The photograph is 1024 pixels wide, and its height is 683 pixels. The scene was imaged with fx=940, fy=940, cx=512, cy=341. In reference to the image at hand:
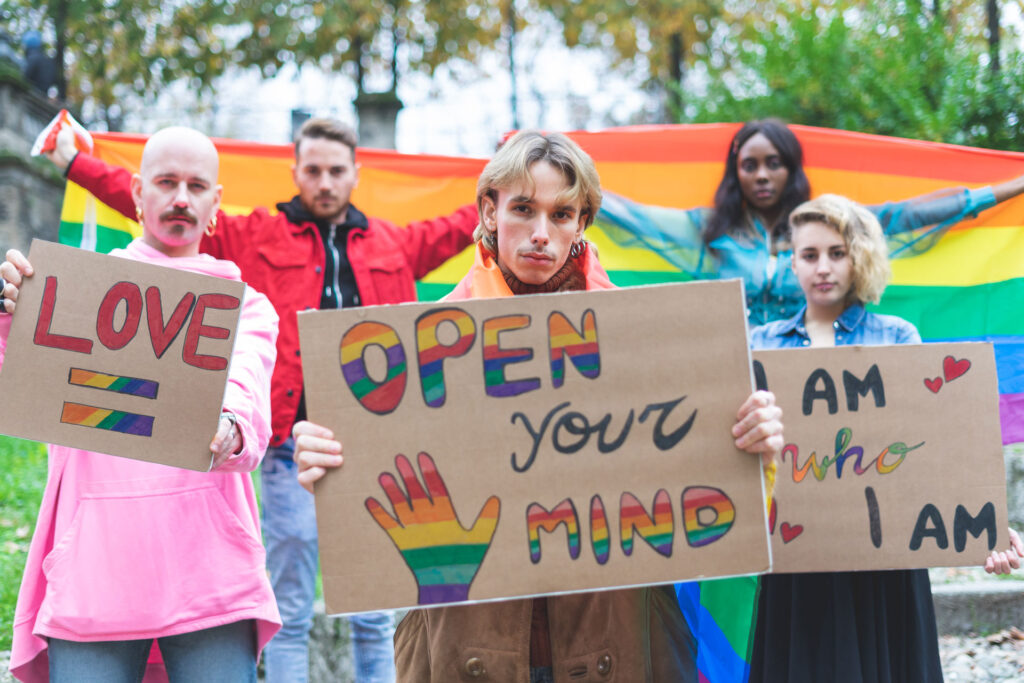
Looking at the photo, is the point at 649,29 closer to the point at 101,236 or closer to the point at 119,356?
the point at 101,236

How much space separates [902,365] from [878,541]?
0.43 m

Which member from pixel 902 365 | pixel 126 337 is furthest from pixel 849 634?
pixel 126 337

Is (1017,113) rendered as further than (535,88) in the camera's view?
No

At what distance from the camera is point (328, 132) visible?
3637mm

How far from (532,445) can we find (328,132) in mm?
2248

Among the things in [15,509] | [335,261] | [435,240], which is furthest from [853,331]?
[15,509]

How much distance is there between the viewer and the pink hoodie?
6.65ft

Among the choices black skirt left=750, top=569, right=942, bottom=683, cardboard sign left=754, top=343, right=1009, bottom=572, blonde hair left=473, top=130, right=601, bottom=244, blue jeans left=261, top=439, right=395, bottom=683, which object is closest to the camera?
blonde hair left=473, top=130, right=601, bottom=244

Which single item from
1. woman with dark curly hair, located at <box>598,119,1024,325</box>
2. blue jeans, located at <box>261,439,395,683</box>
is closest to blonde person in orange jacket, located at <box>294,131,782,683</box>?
blue jeans, located at <box>261,439,395,683</box>

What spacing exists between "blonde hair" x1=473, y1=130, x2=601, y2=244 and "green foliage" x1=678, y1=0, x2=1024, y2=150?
713 cm

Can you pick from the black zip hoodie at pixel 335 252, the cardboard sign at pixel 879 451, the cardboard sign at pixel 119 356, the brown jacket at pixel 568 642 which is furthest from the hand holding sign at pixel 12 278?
the cardboard sign at pixel 879 451

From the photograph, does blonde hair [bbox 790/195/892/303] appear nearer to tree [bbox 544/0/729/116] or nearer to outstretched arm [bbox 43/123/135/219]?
outstretched arm [bbox 43/123/135/219]

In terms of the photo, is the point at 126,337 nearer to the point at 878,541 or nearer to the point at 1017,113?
the point at 878,541

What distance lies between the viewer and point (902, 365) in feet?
7.56
